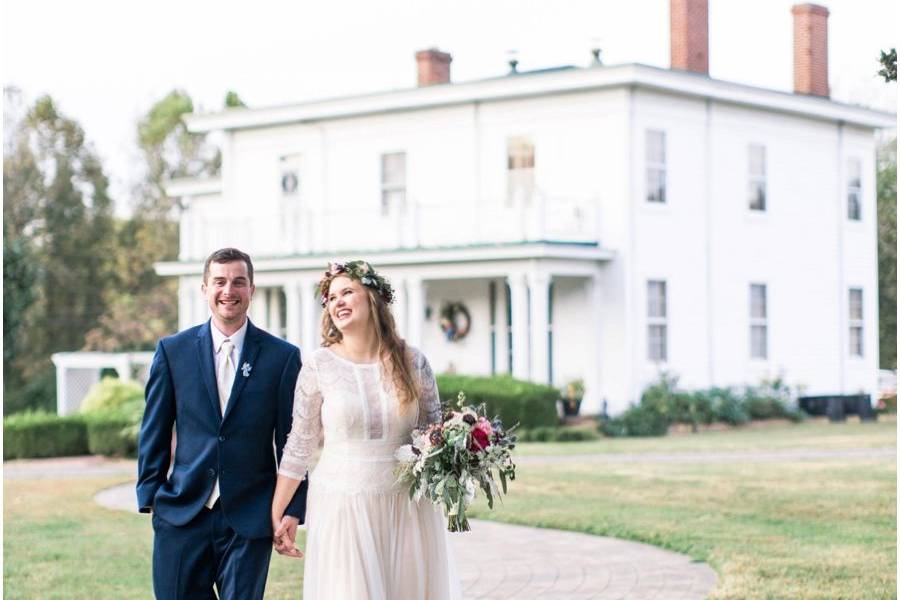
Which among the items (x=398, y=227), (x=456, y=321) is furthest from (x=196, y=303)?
(x=456, y=321)

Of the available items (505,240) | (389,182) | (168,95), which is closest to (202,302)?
(389,182)

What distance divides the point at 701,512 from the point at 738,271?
17.7m

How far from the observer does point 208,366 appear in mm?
6496

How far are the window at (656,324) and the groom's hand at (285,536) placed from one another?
2338cm

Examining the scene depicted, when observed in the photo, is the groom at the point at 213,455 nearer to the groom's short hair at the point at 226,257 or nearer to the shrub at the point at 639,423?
the groom's short hair at the point at 226,257

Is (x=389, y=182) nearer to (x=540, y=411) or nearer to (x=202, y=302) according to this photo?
(x=202, y=302)

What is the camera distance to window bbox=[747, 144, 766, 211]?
31.7m

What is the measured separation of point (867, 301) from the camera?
3475cm

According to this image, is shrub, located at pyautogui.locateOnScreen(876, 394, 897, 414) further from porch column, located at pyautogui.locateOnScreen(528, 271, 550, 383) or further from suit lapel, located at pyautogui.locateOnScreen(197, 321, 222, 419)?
porch column, located at pyautogui.locateOnScreen(528, 271, 550, 383)

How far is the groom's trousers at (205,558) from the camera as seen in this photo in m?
6.41

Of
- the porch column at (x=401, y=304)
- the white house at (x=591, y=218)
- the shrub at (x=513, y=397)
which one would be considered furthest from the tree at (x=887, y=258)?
the shrub at (x=513, y=397)

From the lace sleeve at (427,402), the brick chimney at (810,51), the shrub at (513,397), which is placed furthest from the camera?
the brick chimney at (810,51)

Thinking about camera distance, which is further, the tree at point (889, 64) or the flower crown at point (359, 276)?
the tree at point (889, 64)

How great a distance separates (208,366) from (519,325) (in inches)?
870
